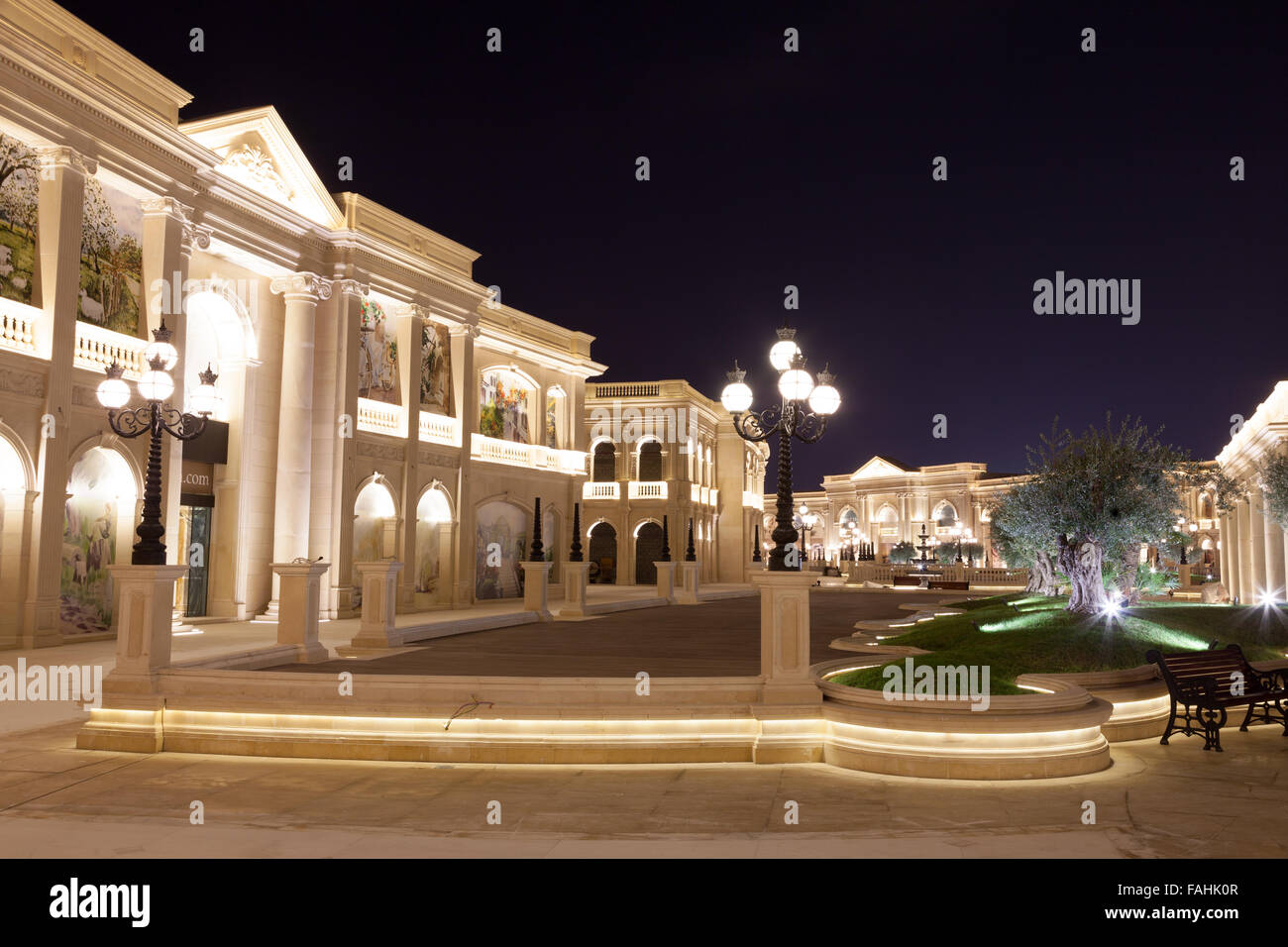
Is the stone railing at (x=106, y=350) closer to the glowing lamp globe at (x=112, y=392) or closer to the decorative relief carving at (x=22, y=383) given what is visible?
the decorative relief carving at (x=22, y=383)

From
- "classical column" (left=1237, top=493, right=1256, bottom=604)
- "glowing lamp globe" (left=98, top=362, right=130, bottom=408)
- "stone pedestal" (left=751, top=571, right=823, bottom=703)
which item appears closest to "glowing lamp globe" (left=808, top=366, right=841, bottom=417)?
"stone pedestal" (left=751, top=571, right=823, bottom=703)

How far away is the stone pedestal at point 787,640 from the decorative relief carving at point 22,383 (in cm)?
1302

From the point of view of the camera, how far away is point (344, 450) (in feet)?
73.3

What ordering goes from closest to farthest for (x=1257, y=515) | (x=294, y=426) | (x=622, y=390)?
(x=294, y=426) < (x=1257, y=515) < (x=622, y=390)

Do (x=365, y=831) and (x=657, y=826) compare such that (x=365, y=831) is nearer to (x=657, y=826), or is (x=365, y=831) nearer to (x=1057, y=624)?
(x=657, y=826)

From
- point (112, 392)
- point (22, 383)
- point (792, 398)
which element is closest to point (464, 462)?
point (22, 383)

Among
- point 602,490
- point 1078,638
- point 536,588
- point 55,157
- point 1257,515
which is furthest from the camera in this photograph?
point 602,490

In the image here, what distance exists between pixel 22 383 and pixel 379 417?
32.2ft

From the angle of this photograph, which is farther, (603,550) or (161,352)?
(603,550)

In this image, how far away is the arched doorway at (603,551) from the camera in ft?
153

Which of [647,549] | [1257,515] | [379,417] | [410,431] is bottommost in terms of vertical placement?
[647,549]

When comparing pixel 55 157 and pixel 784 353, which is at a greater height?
pixel 55 157

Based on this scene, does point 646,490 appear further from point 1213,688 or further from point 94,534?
point 1213,688

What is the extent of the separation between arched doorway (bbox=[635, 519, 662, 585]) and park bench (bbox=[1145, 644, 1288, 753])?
116ft
